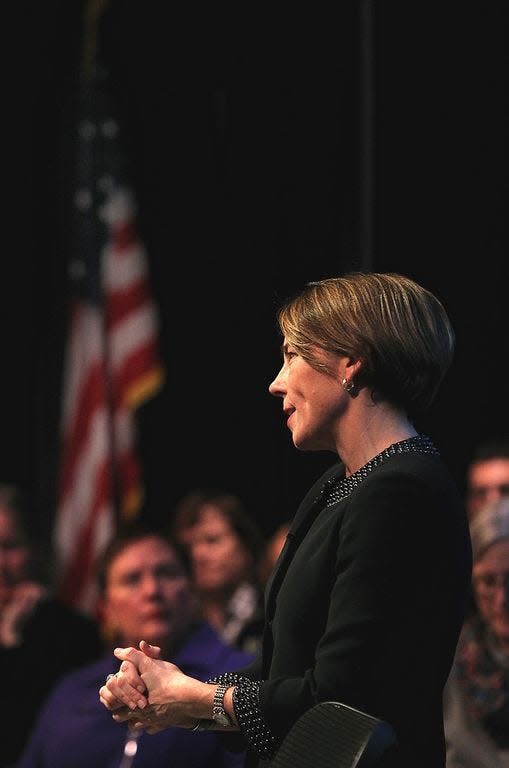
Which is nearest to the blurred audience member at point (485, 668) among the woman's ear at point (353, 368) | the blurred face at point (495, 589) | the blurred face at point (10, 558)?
the blurred face at point (495, 589)

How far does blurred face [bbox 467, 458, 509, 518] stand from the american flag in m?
A: 1.68

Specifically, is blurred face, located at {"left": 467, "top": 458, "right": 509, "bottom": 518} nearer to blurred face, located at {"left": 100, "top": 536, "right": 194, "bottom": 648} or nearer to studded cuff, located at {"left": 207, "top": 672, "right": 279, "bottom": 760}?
blurred face, located at {"left": 100, "top": 536, "right": 194, "bottom": 648}

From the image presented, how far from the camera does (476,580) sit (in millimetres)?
3561

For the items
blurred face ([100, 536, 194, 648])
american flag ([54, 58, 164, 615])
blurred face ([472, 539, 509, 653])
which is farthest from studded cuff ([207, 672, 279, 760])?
american flag ([54, 58, 164, 615])

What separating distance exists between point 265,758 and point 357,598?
0.29 meters

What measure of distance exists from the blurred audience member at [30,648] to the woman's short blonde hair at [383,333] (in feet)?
8.00

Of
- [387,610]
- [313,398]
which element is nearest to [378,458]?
[313,398]

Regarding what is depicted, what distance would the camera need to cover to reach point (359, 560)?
6.33 ft

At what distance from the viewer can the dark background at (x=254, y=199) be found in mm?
5148

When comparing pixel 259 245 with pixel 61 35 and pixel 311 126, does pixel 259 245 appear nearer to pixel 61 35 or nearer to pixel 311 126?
pixel 311 126

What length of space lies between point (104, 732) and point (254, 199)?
2713mm

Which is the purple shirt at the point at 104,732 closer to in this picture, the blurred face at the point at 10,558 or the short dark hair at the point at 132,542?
the short dark hair at the point at 132,542

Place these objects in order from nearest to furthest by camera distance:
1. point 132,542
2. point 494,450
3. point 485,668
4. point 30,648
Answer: point 485,668 < point 132,542 < point 30,648 < point 494,450

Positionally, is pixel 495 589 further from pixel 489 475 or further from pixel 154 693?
pixel 154 693
